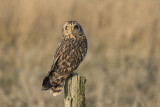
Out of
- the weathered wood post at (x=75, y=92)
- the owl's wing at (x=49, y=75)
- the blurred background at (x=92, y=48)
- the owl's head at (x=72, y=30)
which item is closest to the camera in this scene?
the weathered wood post at (x=75, y=92)

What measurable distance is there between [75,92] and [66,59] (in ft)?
1.45

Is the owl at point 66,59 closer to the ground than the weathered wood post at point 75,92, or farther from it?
farther from it

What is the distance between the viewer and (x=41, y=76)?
6.63 meters

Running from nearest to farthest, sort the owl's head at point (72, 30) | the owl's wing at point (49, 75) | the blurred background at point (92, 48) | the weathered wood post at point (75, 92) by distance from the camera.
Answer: the weathered wood post at point (75, 92)
the owl's wing at point (49, 75)
the owl's head at point (72, 30)
the blurred background at point (92, 48)

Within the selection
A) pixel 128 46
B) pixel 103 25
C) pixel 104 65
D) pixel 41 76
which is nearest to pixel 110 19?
pixel 103 25

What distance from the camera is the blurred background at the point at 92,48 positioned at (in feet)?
19.0

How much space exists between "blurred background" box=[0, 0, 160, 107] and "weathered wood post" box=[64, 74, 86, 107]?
2.19m

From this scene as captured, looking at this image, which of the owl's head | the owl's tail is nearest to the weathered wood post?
the owl's tail

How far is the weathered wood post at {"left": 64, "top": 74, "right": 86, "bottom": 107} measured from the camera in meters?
2.89

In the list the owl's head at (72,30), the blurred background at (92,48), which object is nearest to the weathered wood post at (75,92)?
the owl's head at (72,30)

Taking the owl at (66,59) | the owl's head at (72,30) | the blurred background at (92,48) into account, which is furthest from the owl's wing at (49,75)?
the blurred background at (92,48)

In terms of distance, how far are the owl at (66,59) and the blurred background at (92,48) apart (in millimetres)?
1835

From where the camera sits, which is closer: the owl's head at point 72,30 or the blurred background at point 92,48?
the owl's head at point 72,30

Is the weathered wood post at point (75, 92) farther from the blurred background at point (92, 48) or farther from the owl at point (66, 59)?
the blurred background at point (92, 48)
